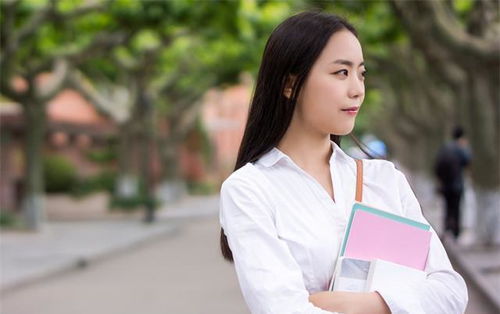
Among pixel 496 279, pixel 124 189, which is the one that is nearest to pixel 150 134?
pixel 124 189

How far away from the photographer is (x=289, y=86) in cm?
251

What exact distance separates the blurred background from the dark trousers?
0.24 meters

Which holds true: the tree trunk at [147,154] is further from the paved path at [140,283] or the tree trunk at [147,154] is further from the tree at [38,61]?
the paved path at [140,283]

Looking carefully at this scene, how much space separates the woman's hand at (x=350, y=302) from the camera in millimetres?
2322

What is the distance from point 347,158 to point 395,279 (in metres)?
0.39

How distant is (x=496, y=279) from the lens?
484 inches

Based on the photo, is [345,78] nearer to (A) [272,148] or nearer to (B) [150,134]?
(A) [272,148]

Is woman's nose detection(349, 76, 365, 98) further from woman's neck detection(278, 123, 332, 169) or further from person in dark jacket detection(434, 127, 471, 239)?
person in dark jacket detection(434, 127, 471, 239)

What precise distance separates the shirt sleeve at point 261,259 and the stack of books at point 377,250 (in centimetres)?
12

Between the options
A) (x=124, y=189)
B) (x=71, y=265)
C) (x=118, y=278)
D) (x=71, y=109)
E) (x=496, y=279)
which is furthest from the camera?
(x=71, y=109)

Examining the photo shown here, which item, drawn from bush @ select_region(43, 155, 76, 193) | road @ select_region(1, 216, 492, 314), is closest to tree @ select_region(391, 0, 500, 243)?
road @ select_region(1, 216, 492, 314)

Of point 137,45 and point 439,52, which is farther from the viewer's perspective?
point 137,45

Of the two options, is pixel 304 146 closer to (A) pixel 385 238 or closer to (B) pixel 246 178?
(B) pixel 246 178

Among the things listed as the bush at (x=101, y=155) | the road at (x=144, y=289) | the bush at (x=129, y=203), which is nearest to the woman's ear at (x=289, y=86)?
the road at (x=144, y=289)
